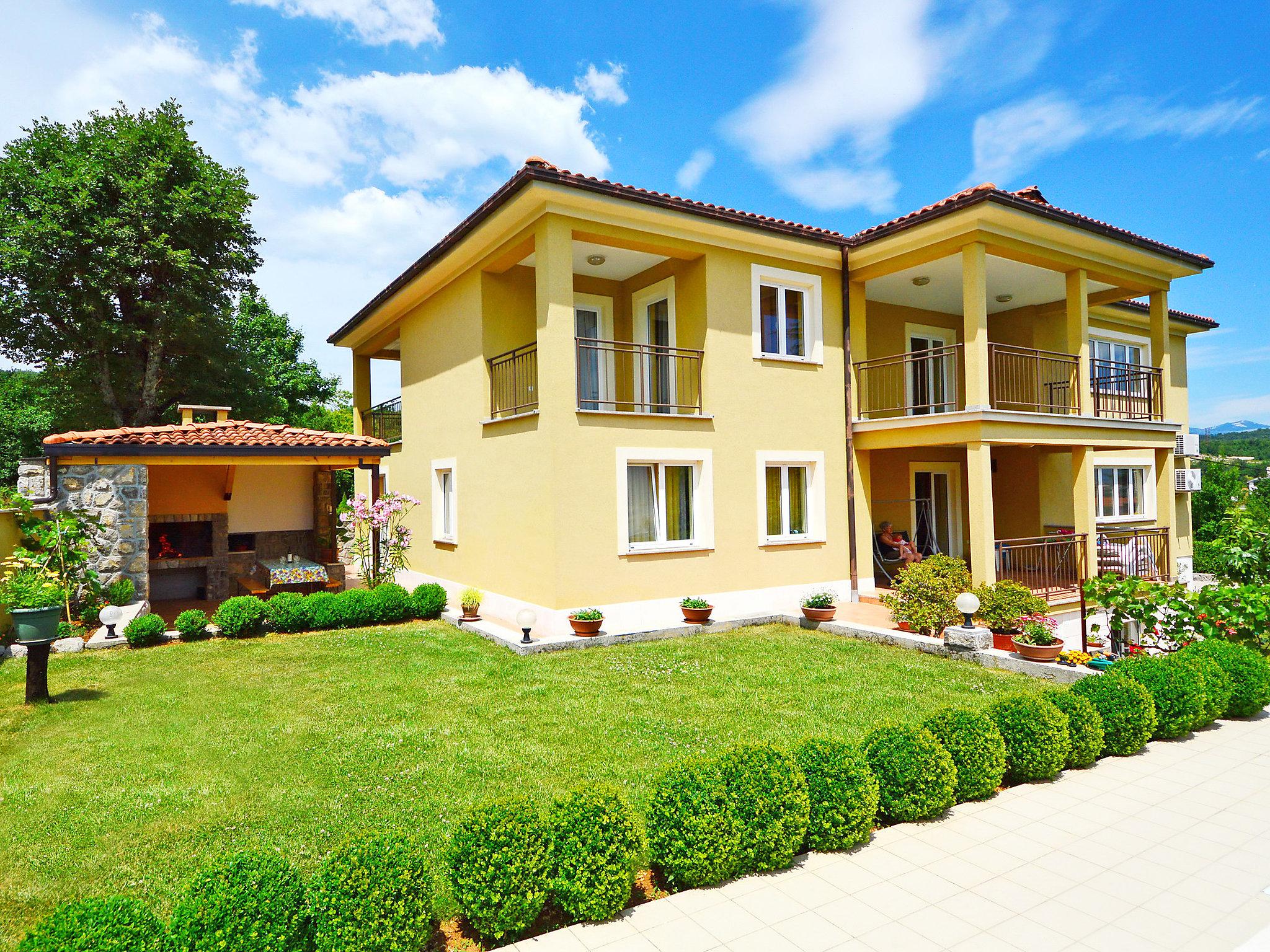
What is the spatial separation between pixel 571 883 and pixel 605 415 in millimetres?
7753

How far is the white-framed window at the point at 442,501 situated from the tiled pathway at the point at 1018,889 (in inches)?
437

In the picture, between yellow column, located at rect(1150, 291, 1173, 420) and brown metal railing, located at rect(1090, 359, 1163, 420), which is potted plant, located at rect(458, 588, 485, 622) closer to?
brown metal railing, located at rect(1090, 359, 1163, 420)

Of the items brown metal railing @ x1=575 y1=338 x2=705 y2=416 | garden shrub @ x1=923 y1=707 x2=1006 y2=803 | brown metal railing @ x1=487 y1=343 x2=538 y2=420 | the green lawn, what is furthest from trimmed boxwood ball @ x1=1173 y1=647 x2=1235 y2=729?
brown metal railing @ x1=487 y1=343 x2=538 y2=420

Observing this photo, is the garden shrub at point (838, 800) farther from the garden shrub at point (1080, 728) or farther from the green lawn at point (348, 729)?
the garden shrub at point (1080, 728)

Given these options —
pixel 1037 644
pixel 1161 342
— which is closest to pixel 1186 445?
pixel 1161 342

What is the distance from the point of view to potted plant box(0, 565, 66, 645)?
7.13 meters

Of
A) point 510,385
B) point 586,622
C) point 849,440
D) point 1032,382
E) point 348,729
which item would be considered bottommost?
point 348,729

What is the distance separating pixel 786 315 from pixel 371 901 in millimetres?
11519

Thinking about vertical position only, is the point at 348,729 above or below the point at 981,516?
below

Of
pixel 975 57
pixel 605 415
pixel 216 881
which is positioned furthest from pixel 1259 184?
pixel 216 881

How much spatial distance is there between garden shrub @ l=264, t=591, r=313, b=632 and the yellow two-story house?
2856 mm

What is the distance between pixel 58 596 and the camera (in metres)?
8.48

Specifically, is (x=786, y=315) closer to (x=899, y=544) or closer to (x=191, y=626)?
(x=899, y=544)

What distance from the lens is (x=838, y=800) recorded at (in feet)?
14.4
